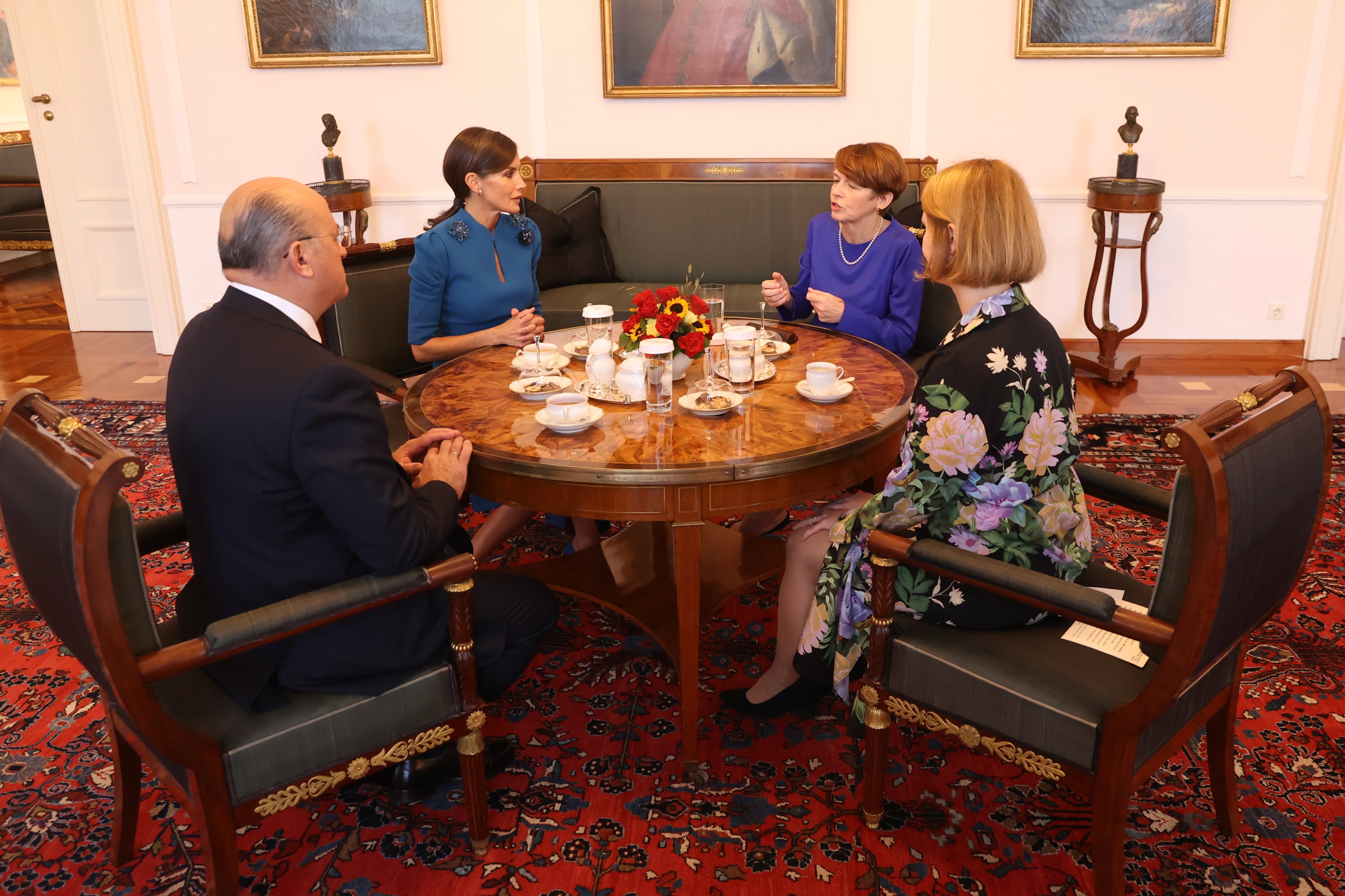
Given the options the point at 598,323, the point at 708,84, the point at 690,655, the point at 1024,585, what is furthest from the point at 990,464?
the point at 708,84

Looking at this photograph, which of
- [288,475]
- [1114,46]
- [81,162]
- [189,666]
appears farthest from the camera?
[81,162]

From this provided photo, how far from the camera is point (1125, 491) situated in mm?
2236

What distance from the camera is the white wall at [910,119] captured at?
5.50m

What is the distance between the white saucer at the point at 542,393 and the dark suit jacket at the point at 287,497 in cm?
71

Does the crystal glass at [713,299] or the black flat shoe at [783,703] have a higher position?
the crystal glass at [713,299]

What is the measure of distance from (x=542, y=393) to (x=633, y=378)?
0.26m

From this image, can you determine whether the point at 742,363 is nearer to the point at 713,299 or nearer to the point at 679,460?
the point at 713,299

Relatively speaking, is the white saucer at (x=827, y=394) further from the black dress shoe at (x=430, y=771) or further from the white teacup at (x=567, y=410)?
the black dress shoe at (x=430, y=771)

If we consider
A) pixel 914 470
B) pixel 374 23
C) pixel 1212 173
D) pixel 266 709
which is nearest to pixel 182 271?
pixel 374 23

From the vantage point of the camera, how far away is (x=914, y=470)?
2105 mm

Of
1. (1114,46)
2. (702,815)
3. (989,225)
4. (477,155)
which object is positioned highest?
(1114,46)

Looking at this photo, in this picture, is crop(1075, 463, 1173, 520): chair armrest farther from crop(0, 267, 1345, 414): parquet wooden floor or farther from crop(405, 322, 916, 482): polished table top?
crop(0, 267, 1345, 414): parquet wooden floor

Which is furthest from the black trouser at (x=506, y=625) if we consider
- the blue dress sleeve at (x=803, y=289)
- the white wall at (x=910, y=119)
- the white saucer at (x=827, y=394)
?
the white wall at (x=910, y=119)

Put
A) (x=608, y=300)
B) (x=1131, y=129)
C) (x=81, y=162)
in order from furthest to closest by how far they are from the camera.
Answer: (x=81, y=162)
(x=608, y=300)
(x=1131, y=129)
